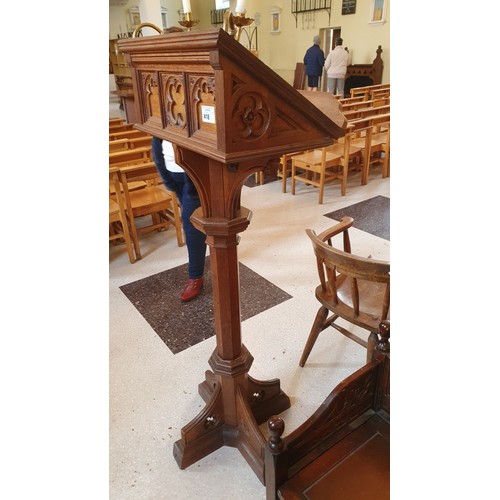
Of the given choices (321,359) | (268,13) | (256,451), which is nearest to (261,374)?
(321,359)

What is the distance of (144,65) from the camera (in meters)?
1.07

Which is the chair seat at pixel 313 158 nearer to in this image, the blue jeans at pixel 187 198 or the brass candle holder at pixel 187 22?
the blue jeans at pixel 187 198

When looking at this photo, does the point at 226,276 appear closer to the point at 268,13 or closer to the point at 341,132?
the point at 341,132

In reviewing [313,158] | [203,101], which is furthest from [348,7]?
[203,101]

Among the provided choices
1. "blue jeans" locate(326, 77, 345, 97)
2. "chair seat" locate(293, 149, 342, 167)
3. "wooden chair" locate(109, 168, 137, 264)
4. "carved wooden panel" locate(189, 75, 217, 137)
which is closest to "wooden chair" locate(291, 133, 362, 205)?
"chair seat" locate(293, 149, 342, 167)

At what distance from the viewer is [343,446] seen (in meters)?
1.16

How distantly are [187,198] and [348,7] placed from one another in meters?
8.97

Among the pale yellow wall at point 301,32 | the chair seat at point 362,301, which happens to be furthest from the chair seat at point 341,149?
the pale yellow wall at point 301,32

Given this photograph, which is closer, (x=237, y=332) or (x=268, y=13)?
(x=237, y=332)

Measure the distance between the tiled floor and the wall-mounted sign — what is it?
24.7 feet

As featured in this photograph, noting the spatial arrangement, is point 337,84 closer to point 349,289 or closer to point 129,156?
point 129,156

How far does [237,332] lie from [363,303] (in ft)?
1.92

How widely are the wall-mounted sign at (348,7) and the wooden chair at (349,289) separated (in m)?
8.99

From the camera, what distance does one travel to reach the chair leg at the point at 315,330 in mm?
1795
